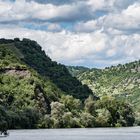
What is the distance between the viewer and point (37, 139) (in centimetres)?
13762

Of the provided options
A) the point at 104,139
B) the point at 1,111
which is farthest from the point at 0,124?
the point at 104,139

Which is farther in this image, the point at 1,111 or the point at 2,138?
the point at 2,138

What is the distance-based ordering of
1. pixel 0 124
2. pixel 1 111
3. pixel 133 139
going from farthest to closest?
pixel 133 139 → pixel 1 111 → pixel 0 124

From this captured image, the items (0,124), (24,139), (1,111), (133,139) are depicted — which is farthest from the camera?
(133,139)

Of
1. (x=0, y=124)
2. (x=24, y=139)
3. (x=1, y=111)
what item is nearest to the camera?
(x=0, y=124)

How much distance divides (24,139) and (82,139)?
45.0 ft

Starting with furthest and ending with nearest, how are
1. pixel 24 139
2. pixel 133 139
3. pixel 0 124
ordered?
pixel 133 139
pixel 24 139
pixel 0 124

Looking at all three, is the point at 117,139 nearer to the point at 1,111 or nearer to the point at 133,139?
the point at 133,139

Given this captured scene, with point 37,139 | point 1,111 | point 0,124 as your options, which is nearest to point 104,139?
point 37,139

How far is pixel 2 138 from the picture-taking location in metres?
139

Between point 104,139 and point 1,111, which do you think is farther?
point 104,139

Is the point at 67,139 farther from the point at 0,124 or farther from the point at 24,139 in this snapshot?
the point at 0,124

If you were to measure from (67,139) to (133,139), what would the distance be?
54.6 ft

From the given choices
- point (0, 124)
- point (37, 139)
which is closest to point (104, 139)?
point (37, 139)
